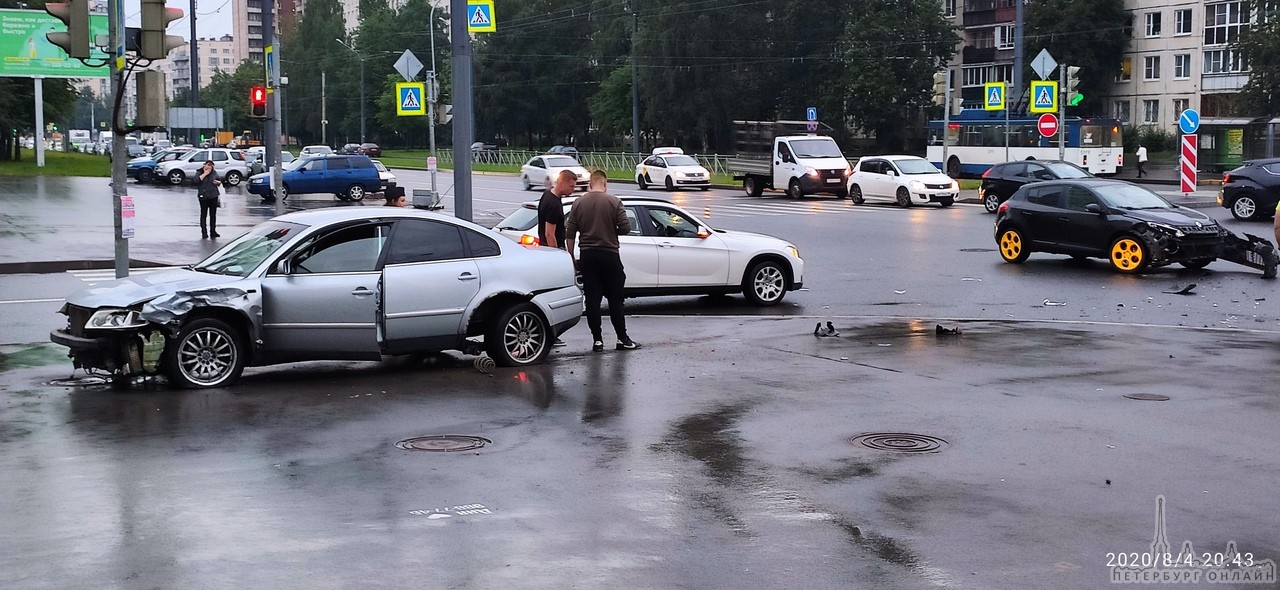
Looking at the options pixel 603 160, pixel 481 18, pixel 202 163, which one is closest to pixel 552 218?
pixel 481 18

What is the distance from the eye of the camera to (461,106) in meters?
20.7

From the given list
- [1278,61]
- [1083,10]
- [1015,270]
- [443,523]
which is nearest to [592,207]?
[443,523]

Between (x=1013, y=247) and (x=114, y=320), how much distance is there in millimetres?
16275

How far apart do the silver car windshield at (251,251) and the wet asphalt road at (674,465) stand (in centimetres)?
99

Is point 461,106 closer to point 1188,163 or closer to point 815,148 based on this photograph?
point 1188,163

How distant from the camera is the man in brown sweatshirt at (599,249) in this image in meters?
13.4

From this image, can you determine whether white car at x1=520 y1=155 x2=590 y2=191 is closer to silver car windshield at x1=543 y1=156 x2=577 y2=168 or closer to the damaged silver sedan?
silver car windshield at x1=543 y1=156 x2=577 y2=168

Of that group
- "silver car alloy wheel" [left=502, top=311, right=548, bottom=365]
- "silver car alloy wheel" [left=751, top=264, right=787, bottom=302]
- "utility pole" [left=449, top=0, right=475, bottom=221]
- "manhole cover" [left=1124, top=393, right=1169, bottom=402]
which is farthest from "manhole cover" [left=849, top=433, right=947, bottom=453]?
"utility pole" [left=449, top=0, right=475, bottom=221]

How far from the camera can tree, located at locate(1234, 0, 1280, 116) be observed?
6912cm

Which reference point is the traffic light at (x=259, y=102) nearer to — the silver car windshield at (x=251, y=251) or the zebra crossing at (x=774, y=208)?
the zebra crossing at (x=774, y=208)

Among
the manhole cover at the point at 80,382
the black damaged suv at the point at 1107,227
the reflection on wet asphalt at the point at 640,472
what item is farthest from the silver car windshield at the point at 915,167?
the manhole cover at the point at 80,382

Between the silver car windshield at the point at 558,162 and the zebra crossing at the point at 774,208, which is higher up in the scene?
the silver car windshield at the point at 558,162

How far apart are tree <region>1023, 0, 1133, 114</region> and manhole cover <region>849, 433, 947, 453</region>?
3141 inches

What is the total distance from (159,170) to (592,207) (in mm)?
52388
